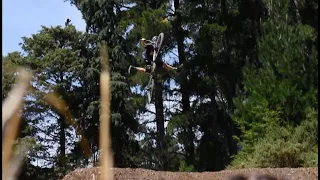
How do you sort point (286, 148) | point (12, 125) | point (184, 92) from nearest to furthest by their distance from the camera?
1. point (12, 125)
2. point (286, 148)
3. point (184, 92)

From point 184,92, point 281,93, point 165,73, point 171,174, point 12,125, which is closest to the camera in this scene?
point 12,125

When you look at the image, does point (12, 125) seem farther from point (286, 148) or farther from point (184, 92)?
point (184, 92)

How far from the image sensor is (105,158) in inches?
17.5

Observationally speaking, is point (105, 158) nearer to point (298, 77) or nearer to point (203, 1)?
point (298, 77)

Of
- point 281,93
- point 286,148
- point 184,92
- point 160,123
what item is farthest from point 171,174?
point 184,92

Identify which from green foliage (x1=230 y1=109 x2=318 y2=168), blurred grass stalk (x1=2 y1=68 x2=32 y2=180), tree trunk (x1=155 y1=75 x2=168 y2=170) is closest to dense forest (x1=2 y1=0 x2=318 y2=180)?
tree trunk (x1=155 y1=75 x2=168 y2=170)

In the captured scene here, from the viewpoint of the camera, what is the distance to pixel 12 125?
434mm

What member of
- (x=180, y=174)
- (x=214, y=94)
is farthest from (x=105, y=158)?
(x=214, y=94)

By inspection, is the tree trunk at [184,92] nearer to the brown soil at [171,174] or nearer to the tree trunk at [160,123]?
the tree trunk at [160,123]

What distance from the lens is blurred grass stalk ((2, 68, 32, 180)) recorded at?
0.41 meters

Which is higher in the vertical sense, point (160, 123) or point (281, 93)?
point (160, 123)

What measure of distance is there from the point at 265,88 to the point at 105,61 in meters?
13.5

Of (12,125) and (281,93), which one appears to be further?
(281,93)

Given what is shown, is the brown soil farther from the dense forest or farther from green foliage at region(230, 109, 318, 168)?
the dense forest
